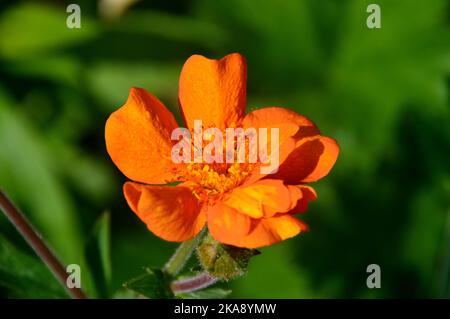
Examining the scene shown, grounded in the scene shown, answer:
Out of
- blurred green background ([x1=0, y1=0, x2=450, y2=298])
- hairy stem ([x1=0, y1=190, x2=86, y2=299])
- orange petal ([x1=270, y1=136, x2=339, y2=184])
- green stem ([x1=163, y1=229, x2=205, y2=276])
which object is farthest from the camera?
blurred green background ([x1=0, y1=0, x2=450, y2=298])

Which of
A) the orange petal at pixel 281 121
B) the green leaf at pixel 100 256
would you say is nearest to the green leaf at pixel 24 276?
the green leaf at pixel 100 256

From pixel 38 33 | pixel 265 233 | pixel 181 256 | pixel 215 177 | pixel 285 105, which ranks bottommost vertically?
pixel 181 256

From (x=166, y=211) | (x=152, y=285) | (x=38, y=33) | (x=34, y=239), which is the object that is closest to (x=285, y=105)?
(x=38, y=33)

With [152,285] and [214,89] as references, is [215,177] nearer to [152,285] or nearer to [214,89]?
[214,89]

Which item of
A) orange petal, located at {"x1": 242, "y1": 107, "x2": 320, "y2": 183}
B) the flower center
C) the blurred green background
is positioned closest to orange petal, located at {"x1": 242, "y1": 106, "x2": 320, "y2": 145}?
orange petal, located at {"x1": 242, "y1": 107, "x2": 320, "y2": 183}

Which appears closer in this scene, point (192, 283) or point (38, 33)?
point (192, 283)

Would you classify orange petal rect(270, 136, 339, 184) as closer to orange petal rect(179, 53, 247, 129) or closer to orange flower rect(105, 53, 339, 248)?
orange flower rect(105, 53, 339, 248)

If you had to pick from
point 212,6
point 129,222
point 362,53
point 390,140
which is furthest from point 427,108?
point 129,222
